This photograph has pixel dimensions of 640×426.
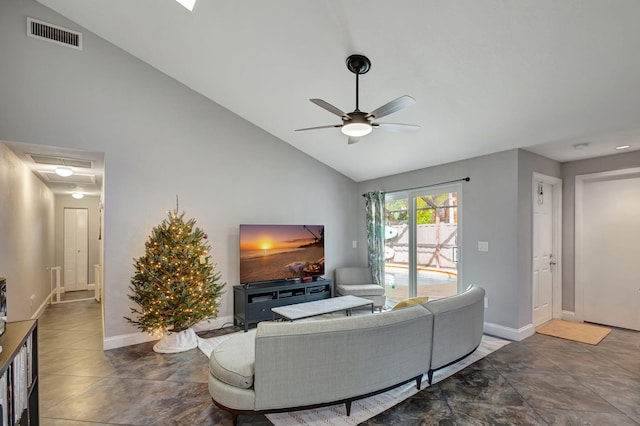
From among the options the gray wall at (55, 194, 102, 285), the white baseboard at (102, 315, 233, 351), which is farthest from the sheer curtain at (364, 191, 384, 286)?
the gray wall at (55, 194, 102, 285)

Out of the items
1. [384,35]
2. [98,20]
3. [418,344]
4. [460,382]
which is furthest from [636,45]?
[98,20]

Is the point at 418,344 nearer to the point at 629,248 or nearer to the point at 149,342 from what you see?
the point at 149,342

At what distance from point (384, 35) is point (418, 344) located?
2.70 meters

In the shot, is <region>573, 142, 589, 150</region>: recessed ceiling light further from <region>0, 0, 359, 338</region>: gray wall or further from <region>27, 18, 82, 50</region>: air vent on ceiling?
<region>27, 18, 82, 50</region>: air vent on ceiling

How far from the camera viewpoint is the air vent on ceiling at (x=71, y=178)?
192 inches

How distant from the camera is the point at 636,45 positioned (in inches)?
90.7

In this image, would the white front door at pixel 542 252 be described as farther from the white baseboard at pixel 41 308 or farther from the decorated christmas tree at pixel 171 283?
the white baseboard at pixel 41 308

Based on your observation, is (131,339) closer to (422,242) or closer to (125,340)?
(125,340)

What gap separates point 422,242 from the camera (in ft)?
17.0

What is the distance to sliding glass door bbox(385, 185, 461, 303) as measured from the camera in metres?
4.73

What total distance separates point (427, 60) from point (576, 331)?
4.24 meters

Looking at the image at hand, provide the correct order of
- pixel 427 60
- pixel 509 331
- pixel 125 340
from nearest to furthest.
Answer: pixel 427 60, pixel 125 340, pixel 509 331

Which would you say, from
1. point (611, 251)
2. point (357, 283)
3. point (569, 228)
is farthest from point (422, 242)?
point (611, 251)

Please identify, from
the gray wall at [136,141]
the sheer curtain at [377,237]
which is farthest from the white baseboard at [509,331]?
the gray wall at [136,141]
